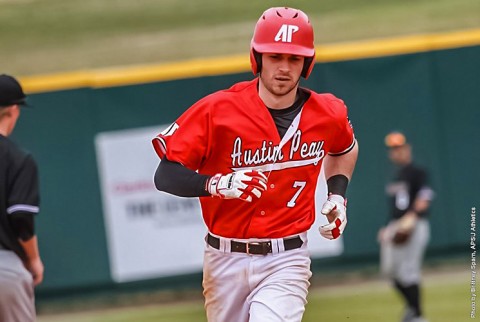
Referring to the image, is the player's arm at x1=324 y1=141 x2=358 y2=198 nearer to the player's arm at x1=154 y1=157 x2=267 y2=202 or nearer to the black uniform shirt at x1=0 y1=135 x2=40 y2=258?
the player's arm at x1=154 y1=157 x2=267 y2=202

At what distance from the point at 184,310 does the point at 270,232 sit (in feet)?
18.0

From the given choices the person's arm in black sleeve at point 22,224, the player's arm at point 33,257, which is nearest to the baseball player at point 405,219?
the player's arm at point 33,257

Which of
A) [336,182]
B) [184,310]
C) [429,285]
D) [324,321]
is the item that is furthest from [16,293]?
[429,285]

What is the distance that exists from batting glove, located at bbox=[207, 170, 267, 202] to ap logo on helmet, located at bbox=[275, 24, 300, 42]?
0.73 meters

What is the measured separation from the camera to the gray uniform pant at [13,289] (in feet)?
19.7

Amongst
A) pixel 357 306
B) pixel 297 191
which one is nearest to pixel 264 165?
pixel 297 191

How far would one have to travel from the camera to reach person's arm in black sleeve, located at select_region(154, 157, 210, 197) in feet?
16.5

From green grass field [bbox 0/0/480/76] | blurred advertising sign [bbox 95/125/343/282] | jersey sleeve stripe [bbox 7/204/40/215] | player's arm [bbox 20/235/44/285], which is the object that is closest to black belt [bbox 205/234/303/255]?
jersey sleeve stripe [bbox 7/204/40/215]

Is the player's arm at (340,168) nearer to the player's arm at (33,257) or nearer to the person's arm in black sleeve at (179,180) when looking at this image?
the person's arm in black sleeve at (179,180)

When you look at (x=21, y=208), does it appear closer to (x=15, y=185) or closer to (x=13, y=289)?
(x=15, y=185)

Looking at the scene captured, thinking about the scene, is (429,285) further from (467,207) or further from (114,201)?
(114,201)

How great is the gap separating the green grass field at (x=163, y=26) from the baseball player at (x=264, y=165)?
9234 mm

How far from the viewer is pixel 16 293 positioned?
602 cm

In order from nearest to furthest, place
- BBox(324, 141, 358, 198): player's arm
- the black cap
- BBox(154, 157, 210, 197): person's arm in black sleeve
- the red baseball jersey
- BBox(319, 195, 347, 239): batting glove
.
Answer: BBox(154, 157, 210, 197): person's arm in black sleeve
the red baseball jersey
BBox(319, 195, 347, 239): batting glove
BBox(324, 141, 358, 198): player's arm
the black cap
